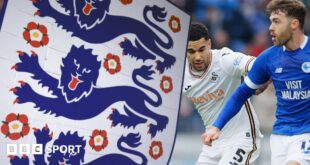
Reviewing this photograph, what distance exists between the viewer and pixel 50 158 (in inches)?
264

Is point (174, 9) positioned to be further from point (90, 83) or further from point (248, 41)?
point (248, 41)

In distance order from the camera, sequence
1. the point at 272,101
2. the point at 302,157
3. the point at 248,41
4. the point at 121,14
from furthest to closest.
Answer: the point at 248,41 → the point at 272,101 → the point at 121,14 → the point at 302,157

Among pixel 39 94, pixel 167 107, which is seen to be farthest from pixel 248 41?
pixel 39 94

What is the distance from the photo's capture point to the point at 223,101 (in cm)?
786

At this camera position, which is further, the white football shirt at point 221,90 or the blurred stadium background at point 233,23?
the blurred stadium background at point 233,23

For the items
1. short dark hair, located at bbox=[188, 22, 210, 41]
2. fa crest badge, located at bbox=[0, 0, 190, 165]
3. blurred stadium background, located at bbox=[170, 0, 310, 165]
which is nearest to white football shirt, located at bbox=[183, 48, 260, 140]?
short dark hair, located at bbox=[188, 22, 210, 41]

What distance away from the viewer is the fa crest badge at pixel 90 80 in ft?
21.2

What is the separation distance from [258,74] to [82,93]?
4.80 feet

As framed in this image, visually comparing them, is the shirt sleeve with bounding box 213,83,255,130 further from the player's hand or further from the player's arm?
the player's hand

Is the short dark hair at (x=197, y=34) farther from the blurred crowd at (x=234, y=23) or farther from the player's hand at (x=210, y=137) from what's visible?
the blurred crowd at (x=234, y=23)

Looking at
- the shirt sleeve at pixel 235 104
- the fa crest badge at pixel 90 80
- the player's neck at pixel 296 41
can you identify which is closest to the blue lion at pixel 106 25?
the fa crest badge at pixel 90 80

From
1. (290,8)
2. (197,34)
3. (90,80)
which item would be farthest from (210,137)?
(197,34)

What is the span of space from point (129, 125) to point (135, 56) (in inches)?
23.4

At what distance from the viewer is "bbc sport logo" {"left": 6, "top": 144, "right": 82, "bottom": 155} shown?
6480 millimetres
